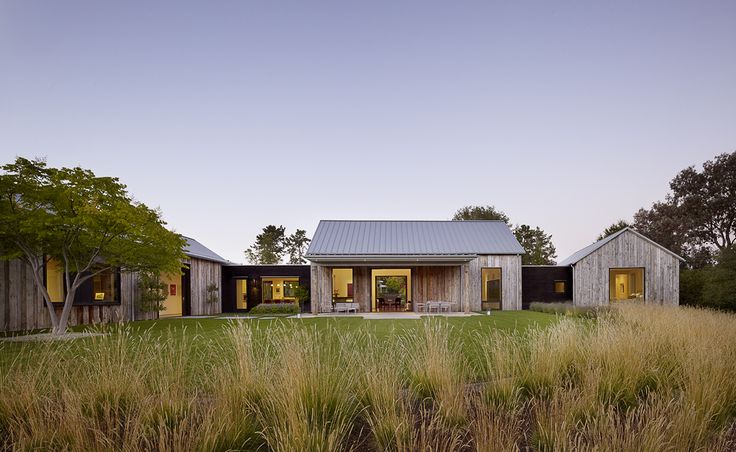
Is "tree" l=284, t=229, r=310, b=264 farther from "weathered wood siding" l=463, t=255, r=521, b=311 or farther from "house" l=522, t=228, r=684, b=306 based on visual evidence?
"house" l=522, t=228, r=684, b=306

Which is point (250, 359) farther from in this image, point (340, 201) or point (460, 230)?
point (340, 201)

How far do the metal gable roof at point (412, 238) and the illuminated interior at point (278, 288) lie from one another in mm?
3561

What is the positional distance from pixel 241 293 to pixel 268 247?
2420 centimetres

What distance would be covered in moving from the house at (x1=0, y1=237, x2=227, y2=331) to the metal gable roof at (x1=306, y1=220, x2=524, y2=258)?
567 cm

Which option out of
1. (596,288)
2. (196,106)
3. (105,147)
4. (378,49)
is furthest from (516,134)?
(105,147)

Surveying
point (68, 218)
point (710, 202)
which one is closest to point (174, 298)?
point (68, 218)

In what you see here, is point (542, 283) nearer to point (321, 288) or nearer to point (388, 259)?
point (388, 259)

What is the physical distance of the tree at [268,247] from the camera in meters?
45.0

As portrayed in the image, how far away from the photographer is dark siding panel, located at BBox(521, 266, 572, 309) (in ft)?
65.3

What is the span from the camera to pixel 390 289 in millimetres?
22234

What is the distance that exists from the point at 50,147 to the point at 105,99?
3920mm

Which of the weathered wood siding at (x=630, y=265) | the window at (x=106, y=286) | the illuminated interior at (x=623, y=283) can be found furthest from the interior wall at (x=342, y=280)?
the illuminated interior at (x=623, y=283)

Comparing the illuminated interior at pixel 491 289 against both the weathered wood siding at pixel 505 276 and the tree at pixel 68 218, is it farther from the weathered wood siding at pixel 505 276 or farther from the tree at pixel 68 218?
the tree at pixel 68 218

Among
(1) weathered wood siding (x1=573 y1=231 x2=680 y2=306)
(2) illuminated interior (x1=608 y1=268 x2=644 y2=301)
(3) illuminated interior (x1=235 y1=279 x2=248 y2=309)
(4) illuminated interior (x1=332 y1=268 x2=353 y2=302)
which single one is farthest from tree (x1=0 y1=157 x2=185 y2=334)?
(2) illuminated interior (x1=608 y1=268 x2=644 y2=301)
